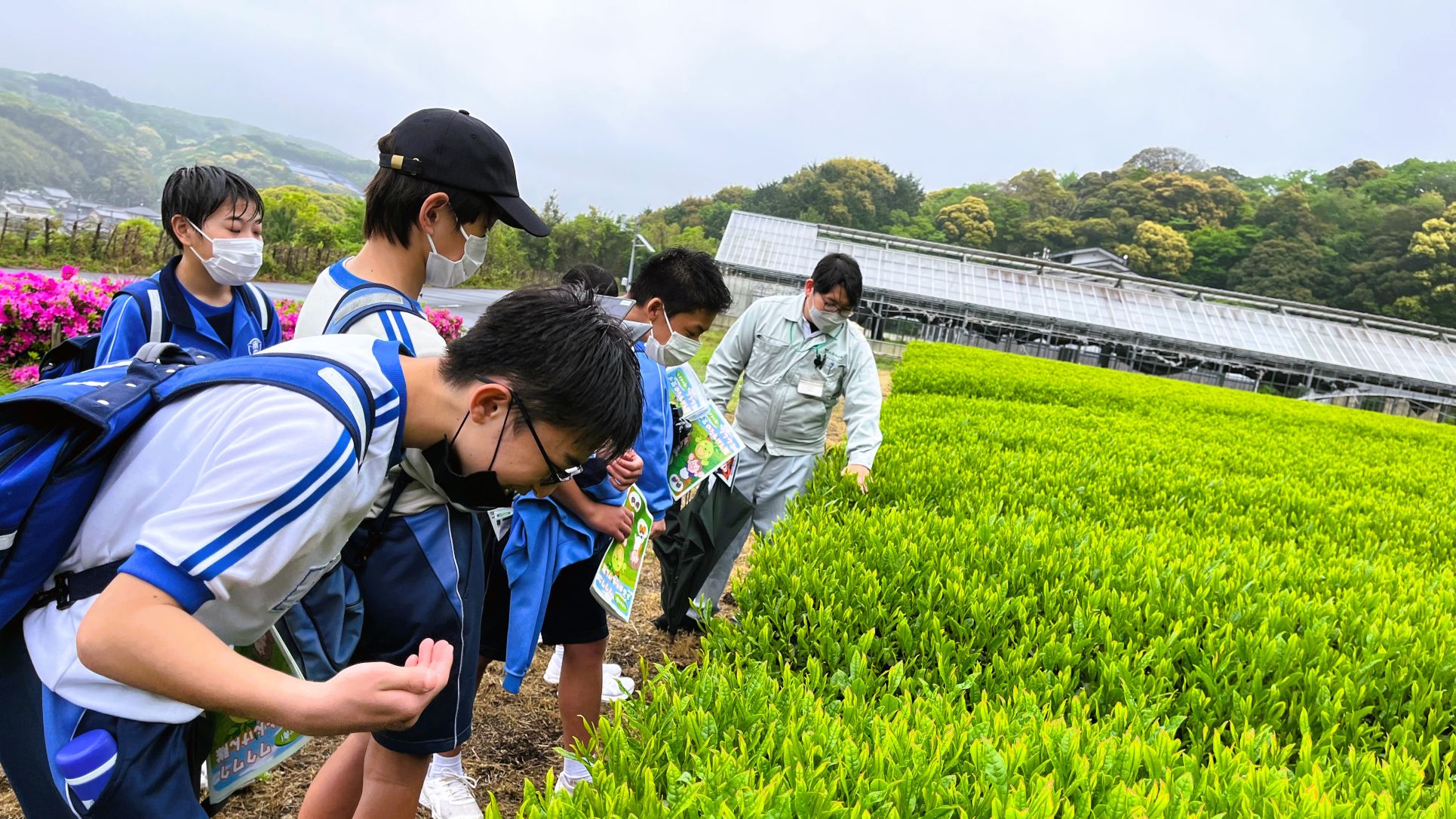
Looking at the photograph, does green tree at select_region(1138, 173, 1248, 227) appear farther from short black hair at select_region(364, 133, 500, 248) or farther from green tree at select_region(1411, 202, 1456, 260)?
short black hair at select_region(364, 133, 500, 248)

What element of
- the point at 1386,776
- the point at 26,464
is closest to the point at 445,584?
the point at 26,464

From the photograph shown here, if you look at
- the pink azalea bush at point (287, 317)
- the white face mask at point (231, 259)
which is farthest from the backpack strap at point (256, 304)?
the pink azalea bush at point (287, 317)

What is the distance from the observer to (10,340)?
6.92m

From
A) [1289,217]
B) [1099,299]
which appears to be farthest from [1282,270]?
[1099,299]

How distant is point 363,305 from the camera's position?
1724 mm

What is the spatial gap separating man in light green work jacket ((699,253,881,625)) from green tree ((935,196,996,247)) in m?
55.5

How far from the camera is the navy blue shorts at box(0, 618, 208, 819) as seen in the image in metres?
1.14

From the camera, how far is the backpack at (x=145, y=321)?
79.0 inches

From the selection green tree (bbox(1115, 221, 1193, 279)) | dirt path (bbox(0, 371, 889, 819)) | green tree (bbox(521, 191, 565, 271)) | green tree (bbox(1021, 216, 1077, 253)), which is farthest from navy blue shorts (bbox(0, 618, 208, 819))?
green tree (bbox(1021, 216, 1077, 253))

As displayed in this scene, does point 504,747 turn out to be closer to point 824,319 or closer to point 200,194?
point 200,194

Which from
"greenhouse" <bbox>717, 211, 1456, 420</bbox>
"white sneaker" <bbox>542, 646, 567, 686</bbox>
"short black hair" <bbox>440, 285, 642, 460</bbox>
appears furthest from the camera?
"greenhouse" <bbox>717, 211, 1456, 420</bbox>

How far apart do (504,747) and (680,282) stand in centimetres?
189

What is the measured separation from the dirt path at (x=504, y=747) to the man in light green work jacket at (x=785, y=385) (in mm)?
505

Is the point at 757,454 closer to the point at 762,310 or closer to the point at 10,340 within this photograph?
the point at 762,310
